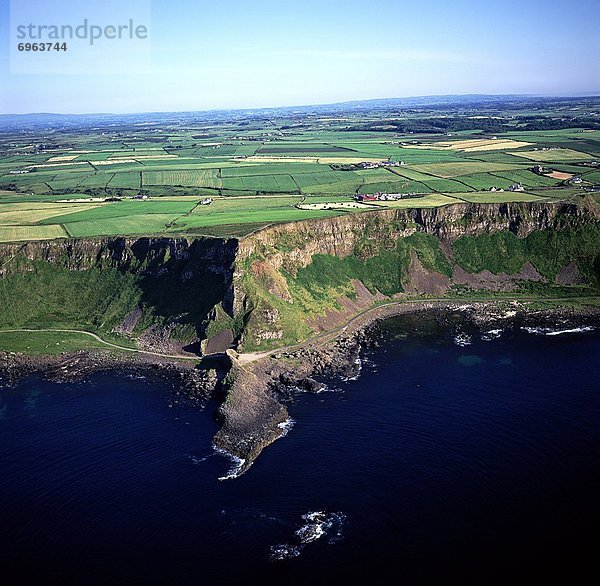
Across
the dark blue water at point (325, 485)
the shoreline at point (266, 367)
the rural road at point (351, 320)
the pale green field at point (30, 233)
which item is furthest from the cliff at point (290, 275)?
the dark blue water at point (325, 485)

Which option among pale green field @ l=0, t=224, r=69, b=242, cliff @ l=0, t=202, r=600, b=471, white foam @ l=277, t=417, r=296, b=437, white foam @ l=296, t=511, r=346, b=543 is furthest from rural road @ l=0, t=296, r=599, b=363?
white foam @ l=296, t=511, r=346, b=543

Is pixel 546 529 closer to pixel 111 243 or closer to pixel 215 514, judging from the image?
pixel 215 514

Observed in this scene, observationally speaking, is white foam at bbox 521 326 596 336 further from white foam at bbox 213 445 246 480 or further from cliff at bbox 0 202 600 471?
white foam at bbox 213 445 246 480

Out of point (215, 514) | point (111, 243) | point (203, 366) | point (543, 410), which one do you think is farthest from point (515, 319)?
point (111, 243)

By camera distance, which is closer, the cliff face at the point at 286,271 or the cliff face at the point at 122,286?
the cliff face at the point at 286,271

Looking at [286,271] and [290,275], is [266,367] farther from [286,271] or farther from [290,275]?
[286,271]

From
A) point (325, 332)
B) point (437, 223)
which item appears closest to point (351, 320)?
point (325, 332)

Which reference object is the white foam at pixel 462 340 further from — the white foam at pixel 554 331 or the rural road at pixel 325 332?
the rural road at pixel 325 332
